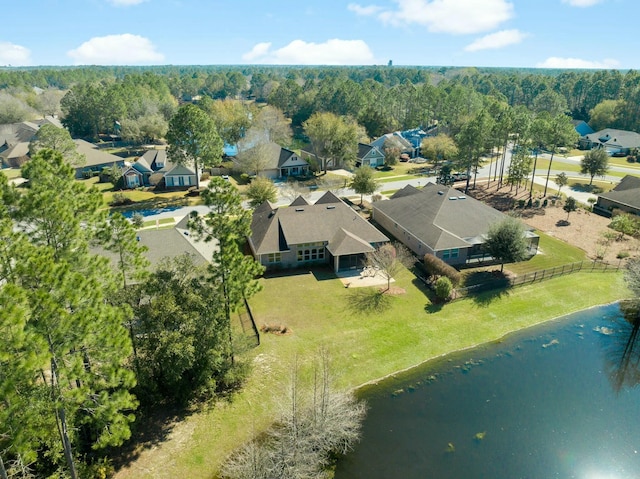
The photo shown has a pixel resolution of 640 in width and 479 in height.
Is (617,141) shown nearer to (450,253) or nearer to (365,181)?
(365,181)

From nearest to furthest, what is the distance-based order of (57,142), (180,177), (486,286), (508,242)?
(486,286) < (508,242) < (57,142) < (180,177)

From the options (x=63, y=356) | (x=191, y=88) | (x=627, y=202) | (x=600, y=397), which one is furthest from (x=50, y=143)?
(x=191, y=88)

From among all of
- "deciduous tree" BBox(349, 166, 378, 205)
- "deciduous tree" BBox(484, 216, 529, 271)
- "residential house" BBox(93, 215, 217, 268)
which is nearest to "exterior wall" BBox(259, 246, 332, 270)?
"residential house" BBox(93, 215, 217, 268)

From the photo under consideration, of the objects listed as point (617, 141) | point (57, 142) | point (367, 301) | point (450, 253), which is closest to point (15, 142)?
point (57, 142)

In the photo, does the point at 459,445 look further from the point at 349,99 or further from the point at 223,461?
the point at 349,99

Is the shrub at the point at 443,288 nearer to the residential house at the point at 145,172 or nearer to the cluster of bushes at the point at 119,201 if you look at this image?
the cluster of bushes at the point at 119,201

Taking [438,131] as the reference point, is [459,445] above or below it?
below
